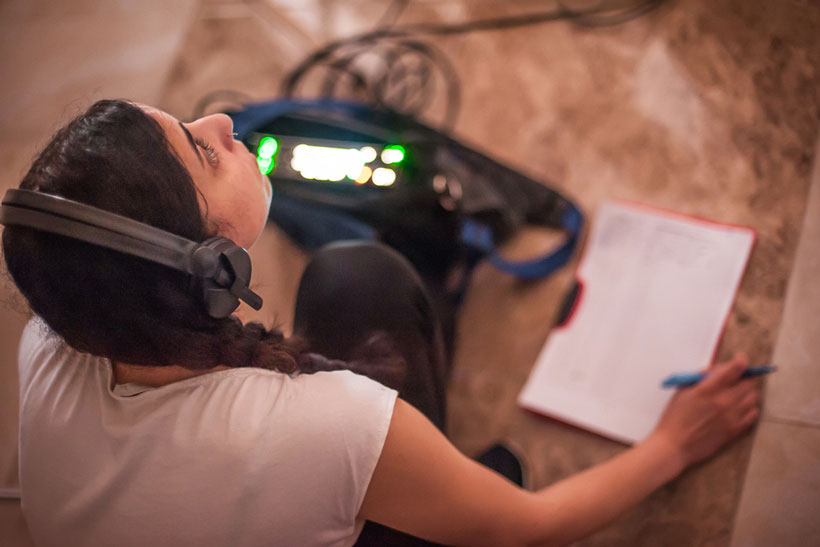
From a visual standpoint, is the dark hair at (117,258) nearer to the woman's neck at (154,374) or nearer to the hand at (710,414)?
the woman's neck at (154,374)

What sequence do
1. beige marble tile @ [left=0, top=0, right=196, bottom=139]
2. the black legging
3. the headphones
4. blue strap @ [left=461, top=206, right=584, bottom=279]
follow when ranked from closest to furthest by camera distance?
the headphones
the black legging
blue strap @ [left=461, top=206, right=584, bottom=279]
beige marble tile @ [left=0, top=0, right=196, bottom=139]

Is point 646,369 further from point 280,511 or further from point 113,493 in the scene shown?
point 113,493

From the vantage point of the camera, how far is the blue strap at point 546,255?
1.07 m

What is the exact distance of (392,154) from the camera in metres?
0.93

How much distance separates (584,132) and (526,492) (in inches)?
30.4

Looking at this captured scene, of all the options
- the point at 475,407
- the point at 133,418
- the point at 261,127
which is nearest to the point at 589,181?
the point at 475,407

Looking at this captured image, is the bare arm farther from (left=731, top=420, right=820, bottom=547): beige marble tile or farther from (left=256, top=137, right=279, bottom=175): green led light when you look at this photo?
(left=256, top=137, right=279, bottom=175): green led light

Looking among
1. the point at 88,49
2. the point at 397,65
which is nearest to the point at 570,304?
the point at 397,65

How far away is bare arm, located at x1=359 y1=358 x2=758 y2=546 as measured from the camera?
542 millimetres

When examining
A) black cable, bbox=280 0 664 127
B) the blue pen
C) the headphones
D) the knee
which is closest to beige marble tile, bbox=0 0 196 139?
black cable, bbox=280 0 664 127

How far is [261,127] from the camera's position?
0.98m

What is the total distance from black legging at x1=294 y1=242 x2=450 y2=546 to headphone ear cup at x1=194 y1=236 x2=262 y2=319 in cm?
15

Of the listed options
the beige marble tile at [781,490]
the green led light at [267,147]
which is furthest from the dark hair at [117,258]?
the beige marble tile at [781,490]

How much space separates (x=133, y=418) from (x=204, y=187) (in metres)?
0.22
